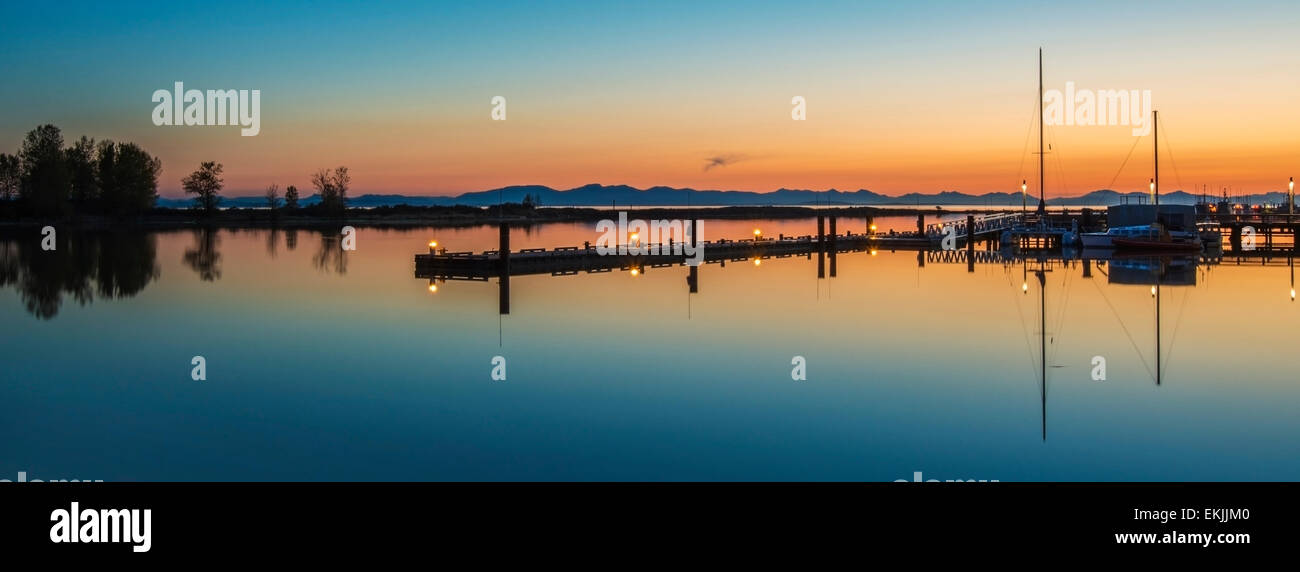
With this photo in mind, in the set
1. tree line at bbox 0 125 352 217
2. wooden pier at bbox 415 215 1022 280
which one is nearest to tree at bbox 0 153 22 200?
tree line at bbox 0 125 352 217

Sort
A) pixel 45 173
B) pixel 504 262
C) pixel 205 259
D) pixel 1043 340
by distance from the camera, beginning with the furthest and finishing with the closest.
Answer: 1. pixel 45 173
2. pixel 205 259
3. pixel 504 262
4. pixel 1043 340

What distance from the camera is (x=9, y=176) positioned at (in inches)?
3804

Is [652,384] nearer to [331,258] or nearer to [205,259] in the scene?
[331,258]

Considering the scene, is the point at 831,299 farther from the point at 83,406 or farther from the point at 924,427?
the point at 83,406

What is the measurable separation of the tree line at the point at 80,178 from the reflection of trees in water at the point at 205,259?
24.8m

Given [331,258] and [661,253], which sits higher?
[661,253]

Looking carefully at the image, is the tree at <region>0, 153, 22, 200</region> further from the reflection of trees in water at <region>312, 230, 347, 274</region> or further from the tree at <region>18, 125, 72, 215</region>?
the reflection of trees in water at <region>312, 230, 347, 274</region>

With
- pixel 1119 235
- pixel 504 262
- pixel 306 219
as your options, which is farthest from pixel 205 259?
pixel 306 219

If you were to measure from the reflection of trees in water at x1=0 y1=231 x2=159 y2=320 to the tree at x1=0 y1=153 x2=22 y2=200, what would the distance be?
32.5m

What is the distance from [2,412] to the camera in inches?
614

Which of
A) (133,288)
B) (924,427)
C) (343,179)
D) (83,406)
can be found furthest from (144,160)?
(924,427)

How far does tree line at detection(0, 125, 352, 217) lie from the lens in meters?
92.0

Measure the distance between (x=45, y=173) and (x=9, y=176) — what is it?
359 inches
